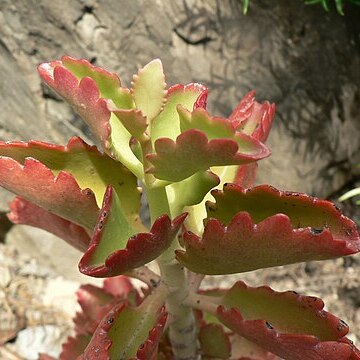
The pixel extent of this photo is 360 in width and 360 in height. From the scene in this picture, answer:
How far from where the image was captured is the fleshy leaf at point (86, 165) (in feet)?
2.01

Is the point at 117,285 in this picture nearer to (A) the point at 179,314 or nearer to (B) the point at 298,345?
(A) the point at 179,314

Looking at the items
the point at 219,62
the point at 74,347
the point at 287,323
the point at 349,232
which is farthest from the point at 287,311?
the point at 219,62

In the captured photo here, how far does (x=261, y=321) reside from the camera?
1.89 ft

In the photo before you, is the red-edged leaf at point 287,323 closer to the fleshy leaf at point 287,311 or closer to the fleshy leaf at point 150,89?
the fleshy leaf at point 287,311

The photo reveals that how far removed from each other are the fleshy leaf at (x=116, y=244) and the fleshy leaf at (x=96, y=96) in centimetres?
6

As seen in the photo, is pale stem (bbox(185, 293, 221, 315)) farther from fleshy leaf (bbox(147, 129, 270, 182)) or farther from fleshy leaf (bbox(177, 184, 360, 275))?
fleshy leaf (bbox(147, 129, 270, 182))

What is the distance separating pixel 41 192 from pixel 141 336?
0.18 m

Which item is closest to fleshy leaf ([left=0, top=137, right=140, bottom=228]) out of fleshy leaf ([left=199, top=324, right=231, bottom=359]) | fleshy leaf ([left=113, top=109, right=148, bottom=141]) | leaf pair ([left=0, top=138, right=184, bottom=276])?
leaf pair ([left=0, top=138, right=184, bottom=276])

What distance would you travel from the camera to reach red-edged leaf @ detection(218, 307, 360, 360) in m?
0.56

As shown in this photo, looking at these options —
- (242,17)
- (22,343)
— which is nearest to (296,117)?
(242,17)

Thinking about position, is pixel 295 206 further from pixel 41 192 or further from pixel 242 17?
pixel 242 17

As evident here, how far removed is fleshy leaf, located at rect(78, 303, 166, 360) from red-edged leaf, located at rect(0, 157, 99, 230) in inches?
4.3

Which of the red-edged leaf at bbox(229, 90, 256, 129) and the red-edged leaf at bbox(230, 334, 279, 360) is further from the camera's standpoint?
the red-edged leaf at bbox(230, 334, 279, 360)

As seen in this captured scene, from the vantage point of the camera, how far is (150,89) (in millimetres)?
558
